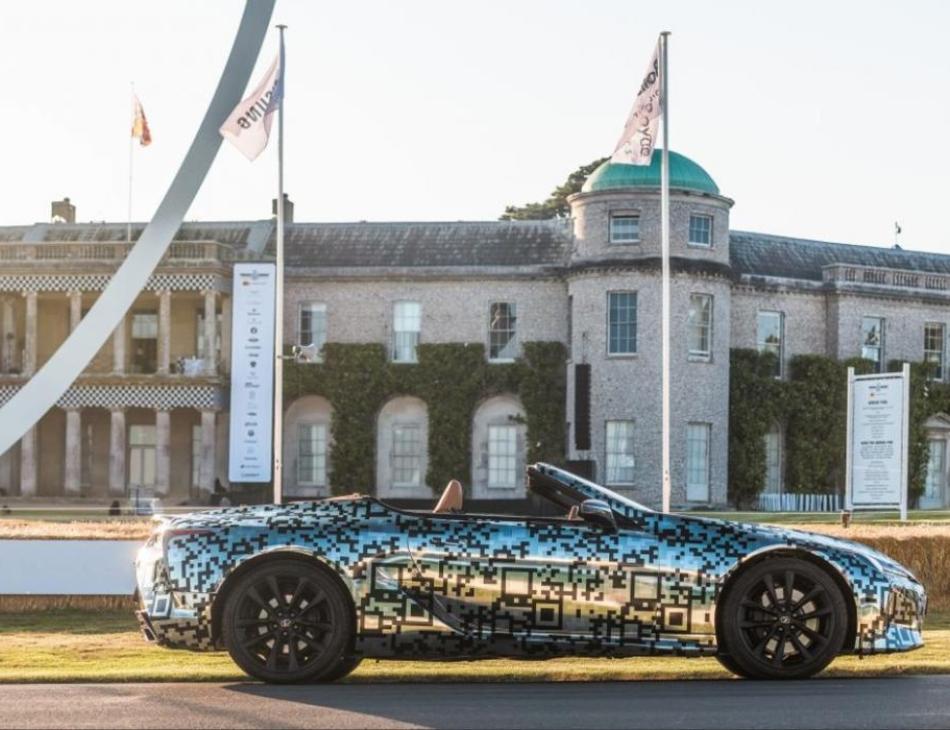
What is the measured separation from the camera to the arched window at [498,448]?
4709 cm

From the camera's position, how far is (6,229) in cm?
5356

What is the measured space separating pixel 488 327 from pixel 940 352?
1345cm

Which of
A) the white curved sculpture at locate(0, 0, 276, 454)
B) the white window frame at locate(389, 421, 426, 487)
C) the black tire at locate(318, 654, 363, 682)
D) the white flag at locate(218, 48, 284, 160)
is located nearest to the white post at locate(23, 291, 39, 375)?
the white window frame at locate(389, 421, 426, 487)

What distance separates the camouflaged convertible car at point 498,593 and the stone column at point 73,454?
3951 cm

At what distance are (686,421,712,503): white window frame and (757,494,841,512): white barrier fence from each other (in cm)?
219

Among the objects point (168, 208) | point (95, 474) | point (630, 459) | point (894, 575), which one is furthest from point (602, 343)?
point (894, 575)

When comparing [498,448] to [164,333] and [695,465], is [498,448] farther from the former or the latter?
[164,333]

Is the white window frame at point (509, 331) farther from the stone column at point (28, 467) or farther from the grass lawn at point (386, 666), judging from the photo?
the grass lawn at point (386, 666)

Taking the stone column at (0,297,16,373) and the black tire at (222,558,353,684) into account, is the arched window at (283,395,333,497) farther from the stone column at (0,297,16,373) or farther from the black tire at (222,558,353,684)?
the black tire at (222,558,353,684)

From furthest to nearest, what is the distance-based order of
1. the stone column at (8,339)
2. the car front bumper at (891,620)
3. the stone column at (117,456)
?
the stone column at (8,339), the stone column at (117,456), the car front bumper at (891,620)

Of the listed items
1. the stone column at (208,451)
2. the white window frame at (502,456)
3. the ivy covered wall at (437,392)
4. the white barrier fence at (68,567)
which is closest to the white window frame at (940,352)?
the ivy covered wall at (437,392)

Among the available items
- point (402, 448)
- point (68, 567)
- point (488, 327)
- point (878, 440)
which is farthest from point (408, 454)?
point (68, 567)

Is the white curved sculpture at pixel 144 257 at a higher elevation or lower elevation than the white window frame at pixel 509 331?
lower

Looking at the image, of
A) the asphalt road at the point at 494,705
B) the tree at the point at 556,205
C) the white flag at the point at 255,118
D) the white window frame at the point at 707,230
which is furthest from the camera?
the tree at the point at 556,205
